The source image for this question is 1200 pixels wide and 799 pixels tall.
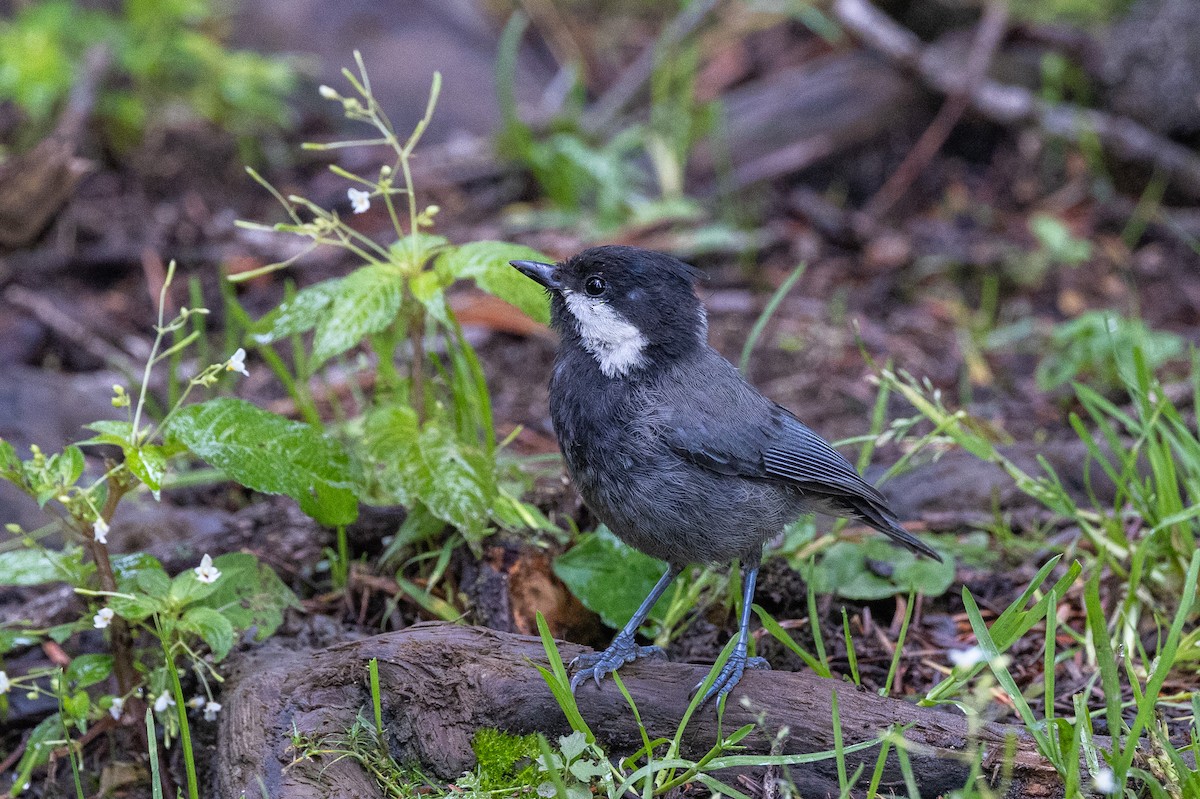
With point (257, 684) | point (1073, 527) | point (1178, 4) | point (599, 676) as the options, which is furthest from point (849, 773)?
point (1178, 4)

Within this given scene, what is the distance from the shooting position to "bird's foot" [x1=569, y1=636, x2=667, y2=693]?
9.48 ft

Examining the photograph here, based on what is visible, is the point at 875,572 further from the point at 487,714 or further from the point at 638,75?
the point at 638,75

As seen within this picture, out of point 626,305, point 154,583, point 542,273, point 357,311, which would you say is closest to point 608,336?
point 626,305

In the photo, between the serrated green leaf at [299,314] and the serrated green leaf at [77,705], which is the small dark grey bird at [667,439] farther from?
the serrated green leaf at [77,705]

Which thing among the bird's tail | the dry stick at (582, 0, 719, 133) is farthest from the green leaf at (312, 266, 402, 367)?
the dry stick at (582, 0, 719, 133)

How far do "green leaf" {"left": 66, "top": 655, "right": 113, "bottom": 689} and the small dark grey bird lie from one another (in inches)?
51.7

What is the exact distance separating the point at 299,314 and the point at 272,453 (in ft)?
1.85

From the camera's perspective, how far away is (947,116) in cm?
745

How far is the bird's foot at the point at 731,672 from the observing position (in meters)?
2.76

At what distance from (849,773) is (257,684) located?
1.54m

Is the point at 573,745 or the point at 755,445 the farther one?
the point at 755,445

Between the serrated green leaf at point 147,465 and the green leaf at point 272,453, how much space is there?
0.08 meters

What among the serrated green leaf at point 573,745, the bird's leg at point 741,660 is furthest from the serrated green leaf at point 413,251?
the serrated green leaf at point 573,745

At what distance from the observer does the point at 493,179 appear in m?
7.42
